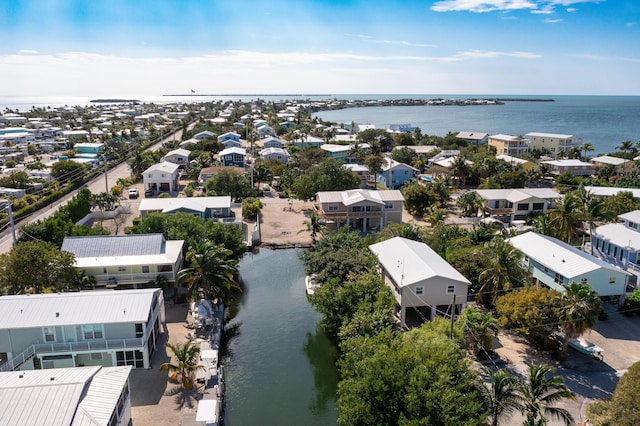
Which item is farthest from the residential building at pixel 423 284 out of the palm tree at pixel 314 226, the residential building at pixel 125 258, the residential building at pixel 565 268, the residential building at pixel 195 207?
the residential building at pixel 195 207

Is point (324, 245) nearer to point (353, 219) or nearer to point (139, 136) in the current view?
point (353, 219)

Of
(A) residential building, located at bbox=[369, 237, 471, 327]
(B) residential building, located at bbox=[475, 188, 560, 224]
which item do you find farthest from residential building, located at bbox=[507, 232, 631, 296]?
(B) residential building, located at bbox=[475, 188, 560, 224]

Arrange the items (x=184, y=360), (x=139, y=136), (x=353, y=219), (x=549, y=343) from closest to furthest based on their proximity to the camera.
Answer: (x=184, y=360) < (x=549, y=343) < (x=353, y=219) < (x=139, y=136)

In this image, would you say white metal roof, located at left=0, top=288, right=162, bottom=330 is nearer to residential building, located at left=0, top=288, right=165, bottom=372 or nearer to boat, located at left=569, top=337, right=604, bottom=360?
residential building, located at left=0, top=288, right=165, bottom=372

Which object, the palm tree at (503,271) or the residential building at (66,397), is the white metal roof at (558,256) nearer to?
the palm tree at (503,271)

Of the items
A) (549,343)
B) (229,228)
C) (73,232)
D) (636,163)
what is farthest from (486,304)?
(636,163)

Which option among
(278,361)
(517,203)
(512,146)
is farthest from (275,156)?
(278,361)
